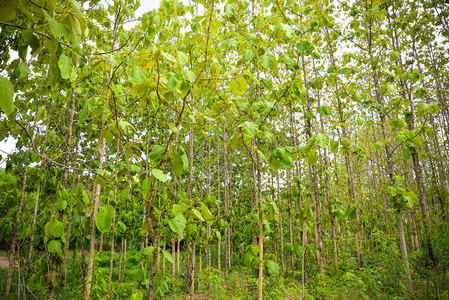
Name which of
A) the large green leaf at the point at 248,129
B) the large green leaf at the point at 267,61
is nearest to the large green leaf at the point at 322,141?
the large green leaf at the point at 248,129

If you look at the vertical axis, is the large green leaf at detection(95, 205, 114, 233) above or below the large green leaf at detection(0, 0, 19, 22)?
below

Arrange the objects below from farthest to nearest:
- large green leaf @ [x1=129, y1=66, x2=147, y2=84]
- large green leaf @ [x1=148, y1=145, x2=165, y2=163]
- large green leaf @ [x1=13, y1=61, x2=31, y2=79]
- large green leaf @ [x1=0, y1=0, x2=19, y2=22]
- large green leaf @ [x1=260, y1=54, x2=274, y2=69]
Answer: large green leaf @ [x1=260, y1=54, x2=274, y2=69] → large green leaf @ [x1=148, y1=145, x2=165, y2=163] → large green leaf @ [x1=129, y1=66, x2=147, y2=84] → large green leaf @ [x1=13, y1=61, x2=31, y2=79] → large green leaf @ [x1=0, y1=0, x2=19, y2=22]

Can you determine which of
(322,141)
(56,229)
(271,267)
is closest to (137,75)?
(56,229)

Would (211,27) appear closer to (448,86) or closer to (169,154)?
(169,154)

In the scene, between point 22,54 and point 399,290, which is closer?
point 22,54

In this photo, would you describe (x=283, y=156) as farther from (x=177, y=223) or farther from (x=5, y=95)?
(x=5, y=95)

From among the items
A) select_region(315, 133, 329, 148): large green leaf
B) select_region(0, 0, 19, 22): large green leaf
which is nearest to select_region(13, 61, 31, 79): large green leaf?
select_region(0, 0, 19, 22): large green leaf

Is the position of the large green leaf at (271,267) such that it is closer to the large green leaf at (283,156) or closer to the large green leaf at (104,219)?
the large green leaf at (283,156)

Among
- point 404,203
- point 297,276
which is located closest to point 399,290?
point 404,203

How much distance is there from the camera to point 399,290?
473 cm

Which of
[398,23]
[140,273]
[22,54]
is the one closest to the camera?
[22,54]

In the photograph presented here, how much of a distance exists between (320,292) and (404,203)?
3.43 meters

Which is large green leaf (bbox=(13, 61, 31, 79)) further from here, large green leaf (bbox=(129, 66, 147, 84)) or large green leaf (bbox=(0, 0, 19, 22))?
large green leaf (bbox=(129, 66, 147, 84))

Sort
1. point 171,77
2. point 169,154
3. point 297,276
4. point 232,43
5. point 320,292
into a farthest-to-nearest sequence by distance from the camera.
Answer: point 297,276
point 320,292
point 232,43
point 169,154
point 171,77
